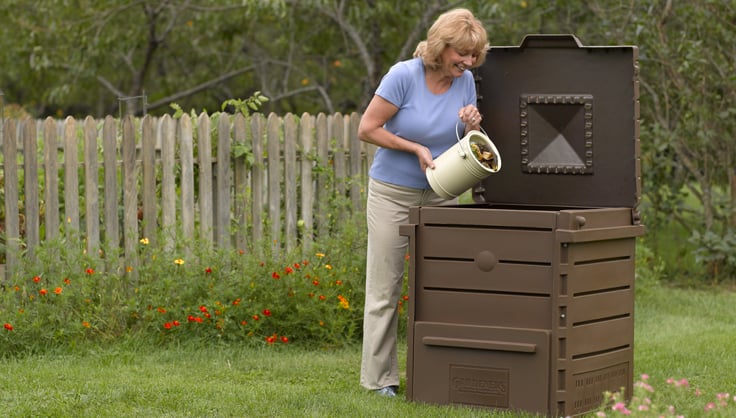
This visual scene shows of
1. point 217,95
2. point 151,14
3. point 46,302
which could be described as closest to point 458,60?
point 46,302

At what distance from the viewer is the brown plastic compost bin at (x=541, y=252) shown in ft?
16.3

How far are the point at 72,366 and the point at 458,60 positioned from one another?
8.35 ft

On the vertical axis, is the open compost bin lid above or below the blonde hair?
below

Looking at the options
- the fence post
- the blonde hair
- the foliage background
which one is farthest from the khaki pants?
the foliage background

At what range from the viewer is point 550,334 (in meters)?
4.95

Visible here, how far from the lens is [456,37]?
5.13 metres

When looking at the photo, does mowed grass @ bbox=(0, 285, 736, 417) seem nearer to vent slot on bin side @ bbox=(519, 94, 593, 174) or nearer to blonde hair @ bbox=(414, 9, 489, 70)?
vent slot on bin side @ bbox=(519, 94, 593, 174)

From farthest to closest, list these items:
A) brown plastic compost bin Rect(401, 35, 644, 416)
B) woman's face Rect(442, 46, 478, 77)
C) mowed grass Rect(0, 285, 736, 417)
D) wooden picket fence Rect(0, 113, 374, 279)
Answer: wooden picket fence Rect(0, 113, 374, 279) → woman's face Rect(442, 46, 478, 77) → mowed grass Rect(0, 285, 736, 417) → brown plastic compost bin Rect(401, 35, 644, 416)

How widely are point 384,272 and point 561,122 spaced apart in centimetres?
111

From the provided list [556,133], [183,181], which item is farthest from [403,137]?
[183,181]

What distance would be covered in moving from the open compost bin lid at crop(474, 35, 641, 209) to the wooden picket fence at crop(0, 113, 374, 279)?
2.20 metres

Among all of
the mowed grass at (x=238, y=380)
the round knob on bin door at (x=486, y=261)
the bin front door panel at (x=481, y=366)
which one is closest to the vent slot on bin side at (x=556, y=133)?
the round knob on bin door at (x=486, y=261)

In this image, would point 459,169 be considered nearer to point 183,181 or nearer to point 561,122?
point 561,122

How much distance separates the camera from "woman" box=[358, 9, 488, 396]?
522cm
